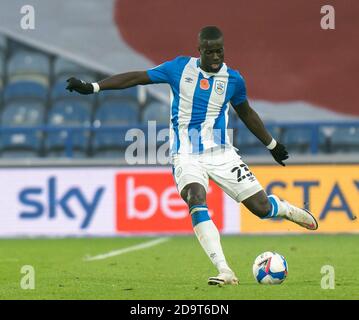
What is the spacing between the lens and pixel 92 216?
13086 millimetres

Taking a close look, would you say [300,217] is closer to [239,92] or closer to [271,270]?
[271,270]

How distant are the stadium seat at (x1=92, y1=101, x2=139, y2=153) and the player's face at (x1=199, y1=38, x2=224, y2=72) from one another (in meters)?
7.56

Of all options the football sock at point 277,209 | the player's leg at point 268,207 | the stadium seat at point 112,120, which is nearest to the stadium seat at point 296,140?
the stadium seat at point 112,120

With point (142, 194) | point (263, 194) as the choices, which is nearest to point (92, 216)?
point (142, 194)

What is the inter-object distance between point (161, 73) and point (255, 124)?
95cm

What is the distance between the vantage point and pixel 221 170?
806 centimetres

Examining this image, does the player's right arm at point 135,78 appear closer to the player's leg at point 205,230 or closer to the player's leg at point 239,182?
the player's leg at point 239,182

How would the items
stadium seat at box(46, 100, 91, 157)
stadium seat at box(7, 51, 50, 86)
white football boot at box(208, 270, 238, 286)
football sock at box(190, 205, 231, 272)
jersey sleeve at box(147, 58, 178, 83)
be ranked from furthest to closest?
stadium seat at box(7, 51, 50, 86) < stadium seat at box(46, 100, 91, 157) < jersey sleeve at box(147, 58, 178, 83) < football sock at box(190, 205, 231, 272) < white football boot at box(208, 270, 238, 286)

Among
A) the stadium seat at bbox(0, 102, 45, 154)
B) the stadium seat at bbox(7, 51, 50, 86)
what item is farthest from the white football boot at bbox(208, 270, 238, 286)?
the stadium seat at bbox(7, 51, 50, 86)

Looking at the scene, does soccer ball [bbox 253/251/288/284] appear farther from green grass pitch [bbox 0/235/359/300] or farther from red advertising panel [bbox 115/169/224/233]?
red advertising panel [bbox 115/169/224/233]

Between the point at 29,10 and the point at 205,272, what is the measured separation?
707cm

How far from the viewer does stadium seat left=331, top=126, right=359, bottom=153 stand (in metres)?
14.8

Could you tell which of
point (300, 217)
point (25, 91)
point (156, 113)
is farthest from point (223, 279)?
→ point (25, 91)

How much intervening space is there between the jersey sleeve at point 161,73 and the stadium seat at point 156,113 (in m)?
7.40
